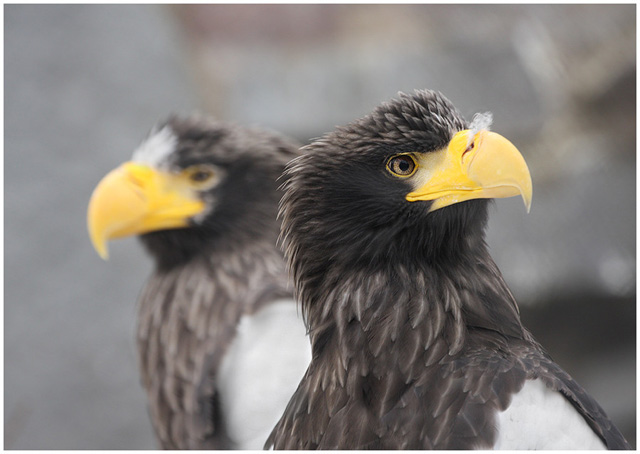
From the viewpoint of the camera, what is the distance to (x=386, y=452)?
1.05 m

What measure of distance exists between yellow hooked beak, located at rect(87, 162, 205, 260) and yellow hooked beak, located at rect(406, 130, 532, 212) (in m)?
0.92

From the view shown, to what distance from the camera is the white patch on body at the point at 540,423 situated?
1.05 m

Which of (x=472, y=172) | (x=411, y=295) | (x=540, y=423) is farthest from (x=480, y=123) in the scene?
(x=540, y=423)

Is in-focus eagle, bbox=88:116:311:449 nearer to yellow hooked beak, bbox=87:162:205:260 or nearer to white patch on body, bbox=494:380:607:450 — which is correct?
yellow hooked beak, bbox=87:162:205:260

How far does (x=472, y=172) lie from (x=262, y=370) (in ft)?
2.76

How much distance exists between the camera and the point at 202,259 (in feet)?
6.69

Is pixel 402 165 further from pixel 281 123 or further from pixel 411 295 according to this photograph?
pixel 281 123

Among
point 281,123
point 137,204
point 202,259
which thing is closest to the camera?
point 137,204

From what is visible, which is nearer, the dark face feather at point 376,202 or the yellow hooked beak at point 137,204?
the dark face feather at point 376,202

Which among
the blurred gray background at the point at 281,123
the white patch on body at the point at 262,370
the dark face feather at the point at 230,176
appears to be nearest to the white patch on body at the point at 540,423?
the white patch on body at the point at 262,370

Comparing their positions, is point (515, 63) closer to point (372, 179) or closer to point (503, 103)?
point (503, 103)

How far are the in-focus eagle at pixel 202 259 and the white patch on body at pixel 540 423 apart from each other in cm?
80

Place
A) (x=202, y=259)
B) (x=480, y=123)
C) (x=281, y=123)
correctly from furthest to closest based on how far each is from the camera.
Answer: (x=281, y=123)
(x=202, y=259)
(x=480, y=123)

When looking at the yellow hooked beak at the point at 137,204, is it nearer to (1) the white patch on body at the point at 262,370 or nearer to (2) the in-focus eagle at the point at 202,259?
(2) the in-focus eagle at the point at 202,259
